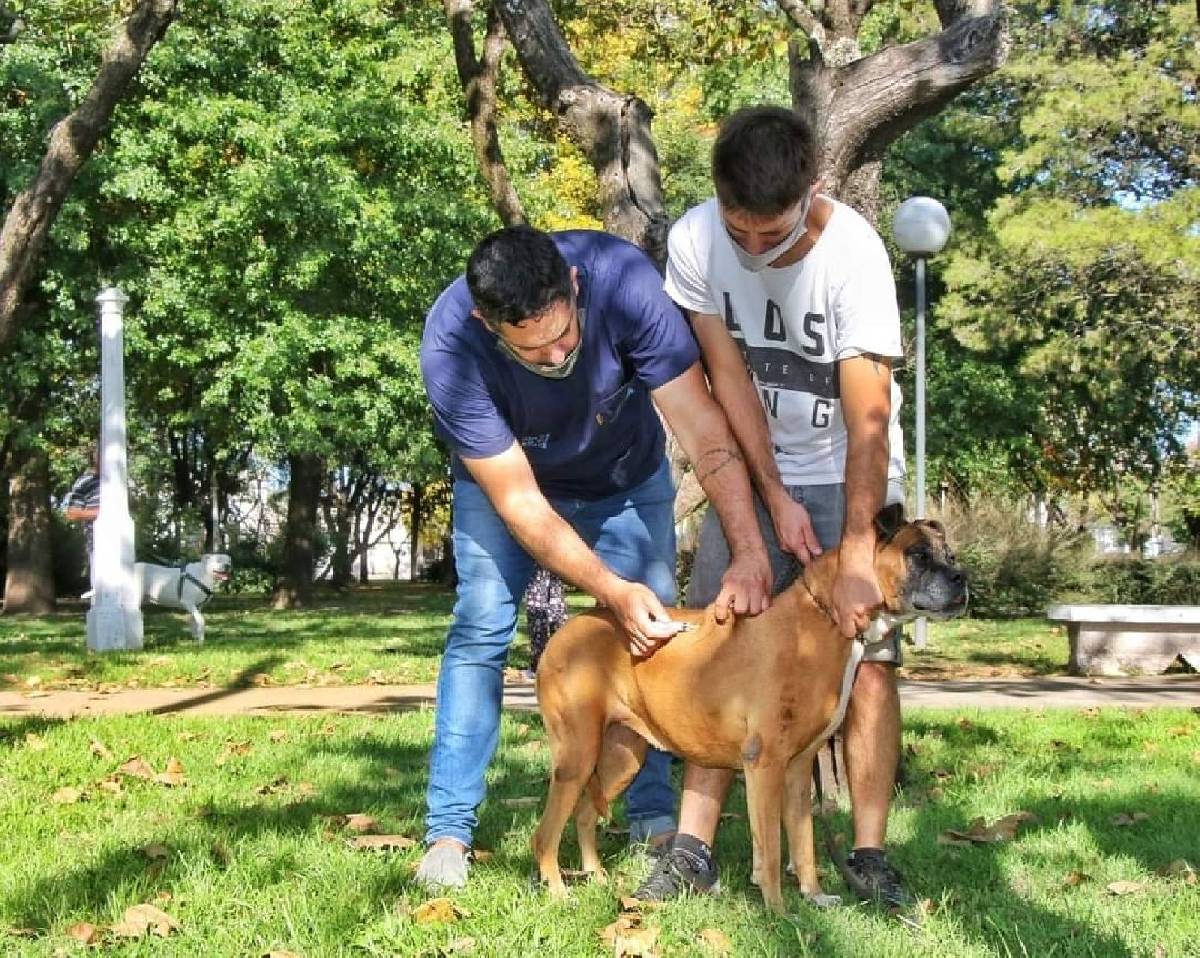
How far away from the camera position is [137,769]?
6.48 meters

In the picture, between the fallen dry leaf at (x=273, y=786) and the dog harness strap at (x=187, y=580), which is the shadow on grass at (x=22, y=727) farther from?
the dog harness strap at (x=187, y=580)

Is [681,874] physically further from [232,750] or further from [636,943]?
[232,750]

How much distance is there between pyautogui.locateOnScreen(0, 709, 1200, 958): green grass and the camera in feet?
12.2

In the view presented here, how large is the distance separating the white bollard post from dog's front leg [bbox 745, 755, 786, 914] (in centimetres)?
1137

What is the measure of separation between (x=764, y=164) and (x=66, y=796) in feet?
12.9

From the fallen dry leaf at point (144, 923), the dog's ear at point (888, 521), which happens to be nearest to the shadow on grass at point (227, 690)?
the fallen dry leaf at point (144, 923)

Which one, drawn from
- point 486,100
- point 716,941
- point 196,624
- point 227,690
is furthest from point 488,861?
point 196,624

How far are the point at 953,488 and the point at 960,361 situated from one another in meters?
5.11

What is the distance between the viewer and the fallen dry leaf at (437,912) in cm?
387

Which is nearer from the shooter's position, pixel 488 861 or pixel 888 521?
pixel 888 521

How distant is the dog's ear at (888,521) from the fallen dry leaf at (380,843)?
200cm

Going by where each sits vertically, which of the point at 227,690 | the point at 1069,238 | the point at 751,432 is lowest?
the point at 227,690

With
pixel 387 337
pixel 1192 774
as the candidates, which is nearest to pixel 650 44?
pixel 1192 774

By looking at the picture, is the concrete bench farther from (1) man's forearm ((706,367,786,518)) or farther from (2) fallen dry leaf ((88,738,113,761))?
(1) man's forearm ((706,367,786,518))
